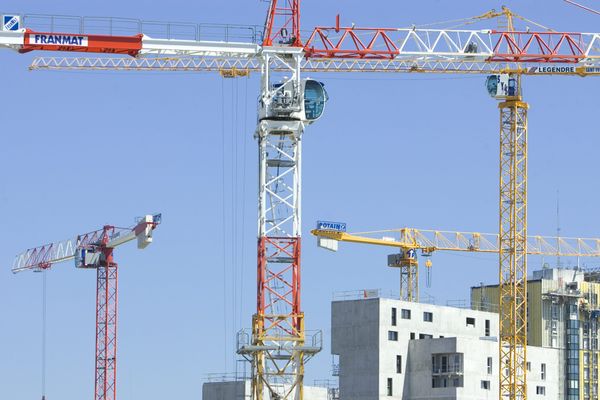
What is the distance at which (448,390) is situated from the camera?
186 metres

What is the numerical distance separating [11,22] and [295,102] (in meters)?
21.8

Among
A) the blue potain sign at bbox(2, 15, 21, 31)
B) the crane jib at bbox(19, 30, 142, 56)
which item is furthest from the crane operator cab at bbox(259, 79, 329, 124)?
the blue potain sign at bbox(2, 15, 21, 31)

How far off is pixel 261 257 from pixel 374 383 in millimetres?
73910

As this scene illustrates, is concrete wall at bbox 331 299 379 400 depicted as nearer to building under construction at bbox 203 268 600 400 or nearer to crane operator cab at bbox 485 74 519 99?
building under construction at bbox 203 268 600 400

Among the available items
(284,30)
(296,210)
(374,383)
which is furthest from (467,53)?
(374,383)

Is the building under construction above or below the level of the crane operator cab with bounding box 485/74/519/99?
below

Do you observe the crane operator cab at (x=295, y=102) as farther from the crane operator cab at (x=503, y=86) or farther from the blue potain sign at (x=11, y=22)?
the crane operator cab at (x=503, y=86)

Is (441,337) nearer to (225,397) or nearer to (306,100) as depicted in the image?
(225,397)

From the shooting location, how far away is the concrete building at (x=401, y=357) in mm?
186250

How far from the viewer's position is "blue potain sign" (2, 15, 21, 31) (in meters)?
124

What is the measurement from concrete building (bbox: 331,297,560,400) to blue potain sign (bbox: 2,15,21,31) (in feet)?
239

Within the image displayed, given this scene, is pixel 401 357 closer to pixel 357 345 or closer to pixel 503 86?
pixel 357 345

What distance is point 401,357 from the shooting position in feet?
618

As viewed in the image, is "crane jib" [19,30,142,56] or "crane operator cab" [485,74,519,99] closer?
"crane jib" [19,30,142,56]
